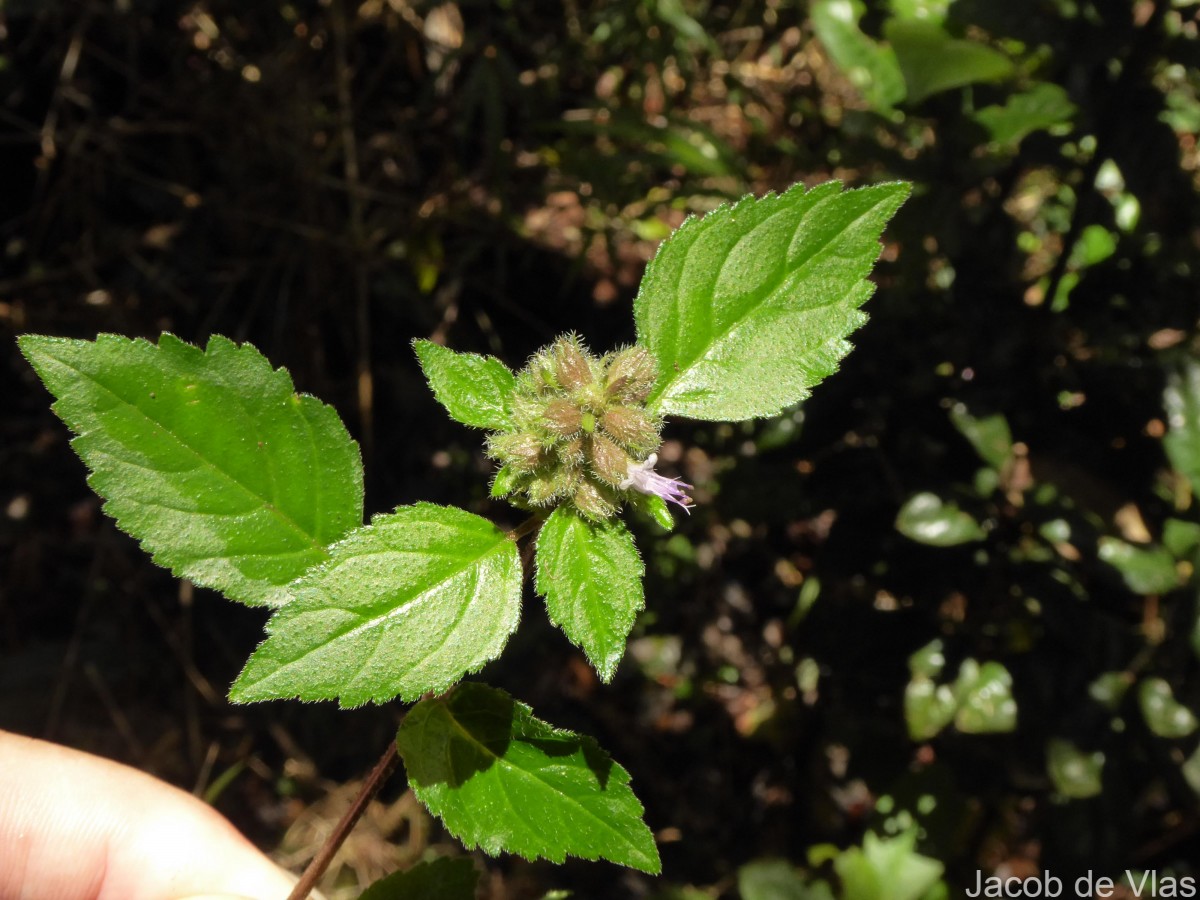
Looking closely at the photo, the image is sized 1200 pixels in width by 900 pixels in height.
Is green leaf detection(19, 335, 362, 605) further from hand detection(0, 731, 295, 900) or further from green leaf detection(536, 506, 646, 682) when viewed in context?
hand detection(0, 731, 295, 900)

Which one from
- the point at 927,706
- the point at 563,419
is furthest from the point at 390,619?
the point at 927,706

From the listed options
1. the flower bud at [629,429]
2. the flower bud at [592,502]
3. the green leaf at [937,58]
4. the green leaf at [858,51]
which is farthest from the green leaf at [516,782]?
the green leaf at [858,51]

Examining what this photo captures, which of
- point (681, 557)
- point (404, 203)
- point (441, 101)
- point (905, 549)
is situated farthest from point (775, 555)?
point (441, 101)

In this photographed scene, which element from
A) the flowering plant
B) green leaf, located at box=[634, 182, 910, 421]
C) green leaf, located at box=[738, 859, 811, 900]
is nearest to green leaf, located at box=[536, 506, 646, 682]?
the flowering plant

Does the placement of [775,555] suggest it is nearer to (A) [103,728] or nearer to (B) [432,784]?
(B) [432,784]

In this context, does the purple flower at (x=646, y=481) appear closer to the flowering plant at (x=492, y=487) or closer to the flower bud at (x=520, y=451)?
the flowering plant at (x=492, y=487)
